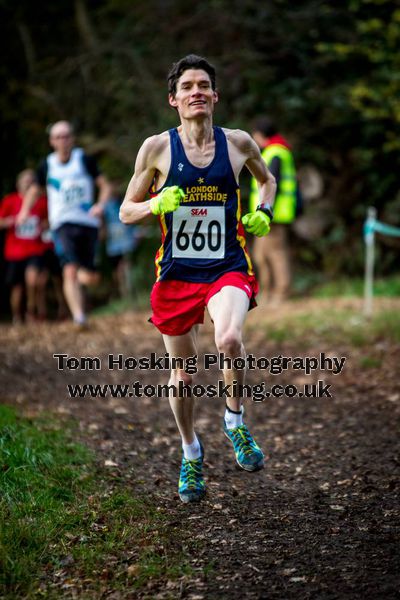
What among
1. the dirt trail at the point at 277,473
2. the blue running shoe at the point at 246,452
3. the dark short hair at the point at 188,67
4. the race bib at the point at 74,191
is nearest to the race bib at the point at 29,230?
the race bib at the point at 74,191

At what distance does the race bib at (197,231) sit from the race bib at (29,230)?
8279 millimetres

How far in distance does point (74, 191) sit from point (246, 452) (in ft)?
18.6

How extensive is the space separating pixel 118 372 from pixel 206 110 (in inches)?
163

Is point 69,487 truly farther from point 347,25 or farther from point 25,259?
point 347,25

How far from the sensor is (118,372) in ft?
25.0

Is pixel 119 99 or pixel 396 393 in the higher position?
pixel 119 99

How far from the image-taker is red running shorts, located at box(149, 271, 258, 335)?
3.88 meters

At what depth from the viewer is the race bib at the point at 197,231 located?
3873 mm

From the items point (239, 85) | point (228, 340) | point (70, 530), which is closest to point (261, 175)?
point (228, 340)

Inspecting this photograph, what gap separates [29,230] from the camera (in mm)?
11812

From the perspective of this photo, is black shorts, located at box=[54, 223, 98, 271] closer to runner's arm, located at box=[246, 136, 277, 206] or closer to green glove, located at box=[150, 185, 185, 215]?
runner's arm, located at box=[246, 136, 277, 206]

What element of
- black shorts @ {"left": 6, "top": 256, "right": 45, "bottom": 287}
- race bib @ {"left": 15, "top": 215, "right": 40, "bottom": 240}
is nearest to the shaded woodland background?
race bib @ {"left": 15, "top": 215, "right": 40, "bottom": 240}

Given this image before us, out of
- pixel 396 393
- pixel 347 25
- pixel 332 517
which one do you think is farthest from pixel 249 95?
pixel 332 517

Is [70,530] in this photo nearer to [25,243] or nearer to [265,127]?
[265,127]
